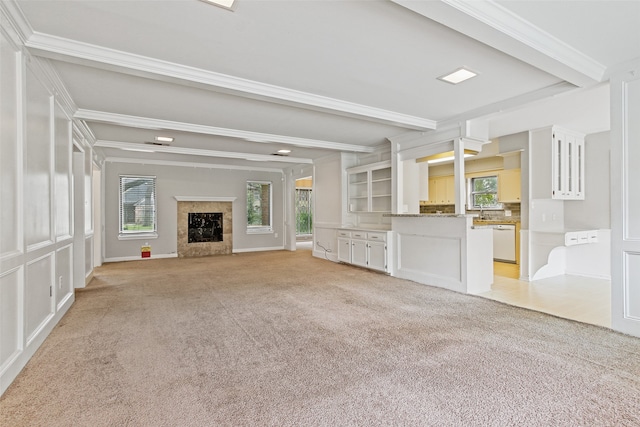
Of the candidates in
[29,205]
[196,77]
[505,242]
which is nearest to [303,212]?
[505,242]

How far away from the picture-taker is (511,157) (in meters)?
6.30

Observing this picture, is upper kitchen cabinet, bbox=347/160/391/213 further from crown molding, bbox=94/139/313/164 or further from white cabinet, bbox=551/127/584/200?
white cabinet, bbox=551/127/584/200

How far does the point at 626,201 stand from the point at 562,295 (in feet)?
6.17

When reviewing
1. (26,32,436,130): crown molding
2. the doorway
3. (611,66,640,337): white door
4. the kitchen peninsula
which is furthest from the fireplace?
(611,66,640,337): white door

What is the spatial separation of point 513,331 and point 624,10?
2671mm

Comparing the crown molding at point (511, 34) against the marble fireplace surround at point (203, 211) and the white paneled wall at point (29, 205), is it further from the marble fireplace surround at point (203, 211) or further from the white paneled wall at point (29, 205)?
the marble fireplace surround at point (203, 211)

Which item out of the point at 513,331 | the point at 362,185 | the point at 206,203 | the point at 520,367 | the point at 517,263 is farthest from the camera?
the point at 206,203

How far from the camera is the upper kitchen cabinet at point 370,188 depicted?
22.1ft

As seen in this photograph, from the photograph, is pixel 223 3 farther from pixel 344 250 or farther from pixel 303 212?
pixel 303 212

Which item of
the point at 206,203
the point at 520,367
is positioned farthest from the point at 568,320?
the point at 206,203

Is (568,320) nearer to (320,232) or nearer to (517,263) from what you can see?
(517,263)

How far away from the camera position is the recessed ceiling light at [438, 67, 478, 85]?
3.30 metres

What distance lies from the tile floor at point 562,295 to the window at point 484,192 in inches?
104

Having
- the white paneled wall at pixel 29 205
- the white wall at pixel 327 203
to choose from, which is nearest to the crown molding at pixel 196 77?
the white paneled wall at pixel 29 205
